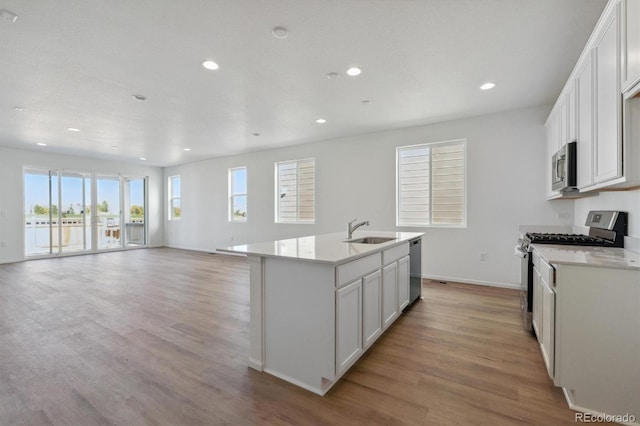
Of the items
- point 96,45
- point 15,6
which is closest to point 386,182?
point 96,45

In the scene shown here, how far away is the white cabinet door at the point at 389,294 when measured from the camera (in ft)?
8.87

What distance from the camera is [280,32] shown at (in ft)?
7.84

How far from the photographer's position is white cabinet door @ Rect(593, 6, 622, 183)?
1752mm

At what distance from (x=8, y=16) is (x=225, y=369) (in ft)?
10.2

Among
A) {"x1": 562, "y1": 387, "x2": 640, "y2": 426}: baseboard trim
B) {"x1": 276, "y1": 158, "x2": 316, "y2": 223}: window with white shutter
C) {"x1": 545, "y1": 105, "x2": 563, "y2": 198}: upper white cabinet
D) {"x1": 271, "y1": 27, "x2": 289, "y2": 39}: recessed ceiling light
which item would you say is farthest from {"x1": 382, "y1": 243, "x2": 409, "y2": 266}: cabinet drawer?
{"x1": 276, "y1": 158, "x2": 316, "y2": 223}: window with white shutter

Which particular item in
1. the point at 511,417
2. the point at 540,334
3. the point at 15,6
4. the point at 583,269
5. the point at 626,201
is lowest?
the point at 511,417

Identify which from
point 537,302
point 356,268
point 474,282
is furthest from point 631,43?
point 474,282

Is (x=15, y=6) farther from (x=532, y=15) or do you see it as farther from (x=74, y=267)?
(x=74, y=267)

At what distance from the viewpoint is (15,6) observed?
207cm

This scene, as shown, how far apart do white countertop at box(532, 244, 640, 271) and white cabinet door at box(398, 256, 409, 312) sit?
120 centimetres

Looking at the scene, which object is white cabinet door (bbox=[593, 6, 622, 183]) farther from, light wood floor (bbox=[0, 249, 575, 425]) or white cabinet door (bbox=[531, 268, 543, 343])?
light wood floor (bbox=[0, 249, 575, 425])

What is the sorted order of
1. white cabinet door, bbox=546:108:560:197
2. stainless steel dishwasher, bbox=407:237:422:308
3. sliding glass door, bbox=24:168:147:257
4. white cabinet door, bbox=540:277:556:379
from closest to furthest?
white cabinet door, bbox=540:277:556:379, white cabinet door, bbox=546:108:560:197, stainless steel dishwasher, bbox=407:237:422:308, sliding glass door, bbox=24:168:147:257

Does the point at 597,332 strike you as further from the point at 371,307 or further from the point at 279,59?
the point at 279,59

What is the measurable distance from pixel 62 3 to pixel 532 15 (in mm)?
3471
